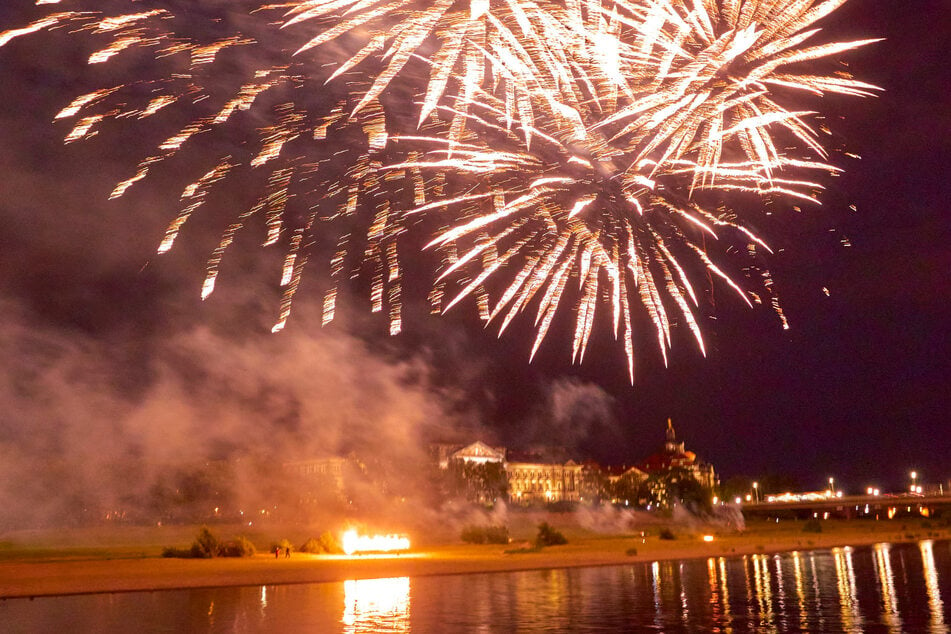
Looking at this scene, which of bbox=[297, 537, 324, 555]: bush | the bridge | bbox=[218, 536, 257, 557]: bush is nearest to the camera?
bbox=[218, 536, 257, 557]: bush

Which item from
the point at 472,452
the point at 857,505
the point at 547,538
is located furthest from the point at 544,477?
the point at 547,538

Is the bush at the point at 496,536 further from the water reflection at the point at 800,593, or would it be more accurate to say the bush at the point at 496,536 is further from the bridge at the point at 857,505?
the bridge at the point at 857,505

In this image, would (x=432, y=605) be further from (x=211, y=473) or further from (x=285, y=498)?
(x=211, y=473)

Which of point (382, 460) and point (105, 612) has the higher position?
point (382, 460)

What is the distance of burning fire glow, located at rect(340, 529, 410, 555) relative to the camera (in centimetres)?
4381

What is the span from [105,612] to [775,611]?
17796 mm

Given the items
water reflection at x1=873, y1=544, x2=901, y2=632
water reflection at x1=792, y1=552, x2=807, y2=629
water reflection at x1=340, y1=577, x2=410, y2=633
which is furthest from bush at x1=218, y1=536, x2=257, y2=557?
water reflection at x1=873, y1=544, x2=901, y2=632

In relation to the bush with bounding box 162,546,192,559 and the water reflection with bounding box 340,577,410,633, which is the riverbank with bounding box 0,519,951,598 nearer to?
the bush with bounding box 162,546,192,559

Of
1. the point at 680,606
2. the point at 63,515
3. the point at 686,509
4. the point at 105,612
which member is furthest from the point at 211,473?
the point at 680,606

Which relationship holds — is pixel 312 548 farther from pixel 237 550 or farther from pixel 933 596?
pixel 933 596

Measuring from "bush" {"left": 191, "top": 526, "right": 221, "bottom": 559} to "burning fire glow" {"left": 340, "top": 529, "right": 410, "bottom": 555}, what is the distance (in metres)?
6.87

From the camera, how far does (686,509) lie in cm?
9138

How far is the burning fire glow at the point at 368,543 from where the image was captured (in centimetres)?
Result: 4381

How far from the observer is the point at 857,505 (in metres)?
117
